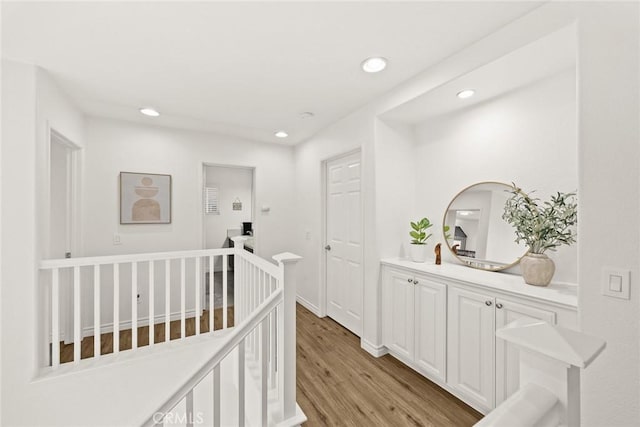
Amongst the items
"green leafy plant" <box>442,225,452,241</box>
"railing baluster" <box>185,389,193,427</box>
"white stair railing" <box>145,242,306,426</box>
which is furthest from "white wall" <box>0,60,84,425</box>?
"green leafy plant" <box>442,225,452,241</box>

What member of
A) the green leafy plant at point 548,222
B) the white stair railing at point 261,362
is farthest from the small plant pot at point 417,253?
the white stair railing at point 261,362

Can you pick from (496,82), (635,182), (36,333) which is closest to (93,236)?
(36,333)

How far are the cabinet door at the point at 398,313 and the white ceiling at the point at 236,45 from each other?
5.63 ft

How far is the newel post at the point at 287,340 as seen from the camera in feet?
4.88

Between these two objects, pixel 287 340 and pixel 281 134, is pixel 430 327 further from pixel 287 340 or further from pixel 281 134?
pixel 281 134

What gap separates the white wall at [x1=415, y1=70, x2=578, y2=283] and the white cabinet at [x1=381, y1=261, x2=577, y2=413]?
1.51 feet

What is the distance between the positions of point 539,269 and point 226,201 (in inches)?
206

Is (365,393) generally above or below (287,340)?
below

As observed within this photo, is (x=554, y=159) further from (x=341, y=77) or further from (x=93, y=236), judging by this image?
(x=93, y=236)

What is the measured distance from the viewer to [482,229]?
2.17 meters

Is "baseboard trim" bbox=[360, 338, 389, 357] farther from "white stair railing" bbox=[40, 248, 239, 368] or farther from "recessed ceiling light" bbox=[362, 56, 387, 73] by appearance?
"recessed ceiling light" bbox=[362, 56, 387, 73]

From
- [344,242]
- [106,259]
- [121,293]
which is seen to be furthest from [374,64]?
[121,293]

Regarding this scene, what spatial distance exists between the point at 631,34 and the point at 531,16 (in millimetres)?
483

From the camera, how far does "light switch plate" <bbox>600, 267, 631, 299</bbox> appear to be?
112 centimetres
